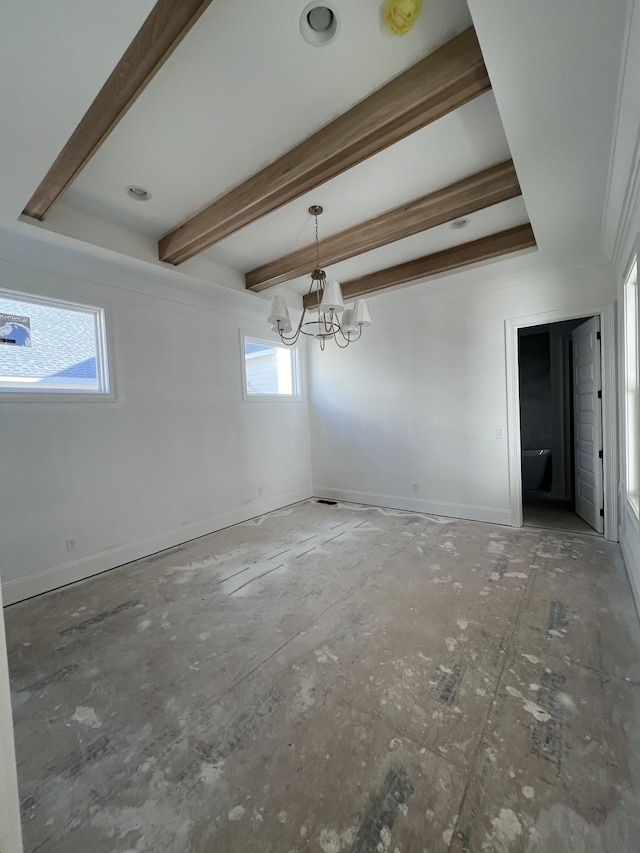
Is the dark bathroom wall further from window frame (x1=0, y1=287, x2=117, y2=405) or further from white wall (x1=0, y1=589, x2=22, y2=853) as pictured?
white wall (x1=0, y1=589, x2=22, y2=853)

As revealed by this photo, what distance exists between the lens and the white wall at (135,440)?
288 centimetres

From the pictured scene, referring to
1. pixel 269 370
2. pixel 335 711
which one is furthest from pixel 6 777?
pixel 269 370

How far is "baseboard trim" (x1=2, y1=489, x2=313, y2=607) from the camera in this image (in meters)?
2.83

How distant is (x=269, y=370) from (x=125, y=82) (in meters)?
3.68

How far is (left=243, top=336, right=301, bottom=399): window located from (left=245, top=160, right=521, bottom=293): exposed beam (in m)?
1.09

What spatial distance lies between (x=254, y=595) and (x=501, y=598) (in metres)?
1.81

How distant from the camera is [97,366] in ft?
11.0

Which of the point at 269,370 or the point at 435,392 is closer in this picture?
the point at 435,392

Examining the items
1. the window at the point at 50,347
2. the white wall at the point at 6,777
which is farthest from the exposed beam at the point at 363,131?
the white wall at the point at 6,777

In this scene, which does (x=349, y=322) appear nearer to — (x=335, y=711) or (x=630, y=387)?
(x=630, y=387)

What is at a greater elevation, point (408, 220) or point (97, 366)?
point (408, 220)

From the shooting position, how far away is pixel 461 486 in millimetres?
4383

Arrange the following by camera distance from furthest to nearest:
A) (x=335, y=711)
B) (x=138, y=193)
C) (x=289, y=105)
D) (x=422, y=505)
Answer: (x=422, y=505) → (x=138, y=193) → (x=289, y=105) → (x=335, y=711)

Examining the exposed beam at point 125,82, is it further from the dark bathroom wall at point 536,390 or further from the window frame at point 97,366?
the dark bathroom wall at point 536,390
